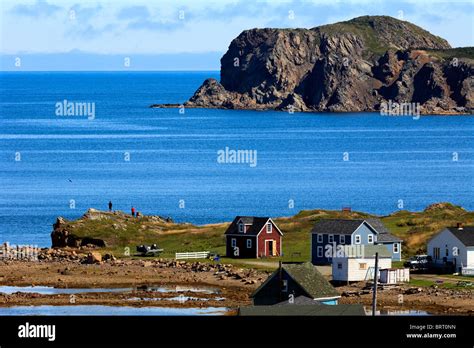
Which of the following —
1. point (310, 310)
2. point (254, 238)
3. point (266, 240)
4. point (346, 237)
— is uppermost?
point (310, 310)

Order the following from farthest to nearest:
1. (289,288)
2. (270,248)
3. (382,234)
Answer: (270,248), (382,234), (289,288)

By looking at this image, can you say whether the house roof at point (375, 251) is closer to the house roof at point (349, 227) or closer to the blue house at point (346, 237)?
the blue house at point (346, 237)

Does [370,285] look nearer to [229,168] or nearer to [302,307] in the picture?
[302,307]

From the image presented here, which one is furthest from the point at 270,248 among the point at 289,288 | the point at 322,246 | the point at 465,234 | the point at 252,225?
the point at 289,288

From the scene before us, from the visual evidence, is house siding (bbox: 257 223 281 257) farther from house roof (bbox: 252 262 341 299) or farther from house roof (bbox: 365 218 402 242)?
house roof (bbox: 252 262 341 299)

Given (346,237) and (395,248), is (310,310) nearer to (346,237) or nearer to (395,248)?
(346,237)
